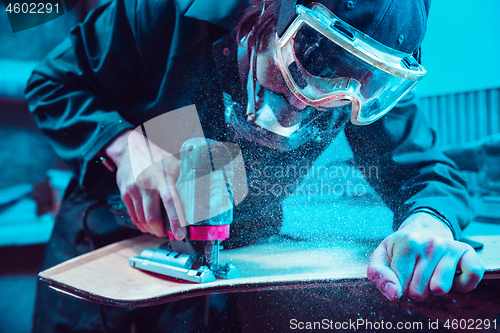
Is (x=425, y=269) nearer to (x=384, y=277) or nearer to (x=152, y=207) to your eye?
(x=384, y=277)

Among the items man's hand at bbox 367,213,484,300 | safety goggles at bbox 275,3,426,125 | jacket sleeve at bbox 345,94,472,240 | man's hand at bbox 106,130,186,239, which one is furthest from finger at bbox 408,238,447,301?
man's hand at bbox 106,130,186,239

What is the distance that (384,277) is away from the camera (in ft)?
1.23

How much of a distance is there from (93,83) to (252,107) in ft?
1.11

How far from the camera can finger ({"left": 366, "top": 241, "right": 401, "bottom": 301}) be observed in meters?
0.37

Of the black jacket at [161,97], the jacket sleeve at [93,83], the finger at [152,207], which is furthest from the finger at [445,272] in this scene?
the jacket sleeve at [93,83]

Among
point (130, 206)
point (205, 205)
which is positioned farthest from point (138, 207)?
point (205, 205)

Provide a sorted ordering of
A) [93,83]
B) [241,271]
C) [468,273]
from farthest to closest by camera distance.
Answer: [93,83] → [241,271] → [468,273]

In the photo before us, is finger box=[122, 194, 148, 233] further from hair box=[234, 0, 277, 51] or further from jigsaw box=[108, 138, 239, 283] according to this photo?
hair box=[234, 0, 277, 51]

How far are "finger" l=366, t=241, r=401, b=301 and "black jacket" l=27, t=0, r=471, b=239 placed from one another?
0.14 metres

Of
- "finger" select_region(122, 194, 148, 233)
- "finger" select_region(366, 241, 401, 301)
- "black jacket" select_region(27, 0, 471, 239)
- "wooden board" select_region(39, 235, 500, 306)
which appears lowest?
"wooden board" select_region(39, 235, 500, 306)

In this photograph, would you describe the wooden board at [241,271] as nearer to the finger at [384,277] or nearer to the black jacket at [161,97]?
the finger at [384,277]

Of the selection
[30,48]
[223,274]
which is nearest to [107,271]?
[223,274]

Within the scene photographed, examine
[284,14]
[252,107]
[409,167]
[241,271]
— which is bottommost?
[241,271]

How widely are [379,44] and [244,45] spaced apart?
9.4 inches
